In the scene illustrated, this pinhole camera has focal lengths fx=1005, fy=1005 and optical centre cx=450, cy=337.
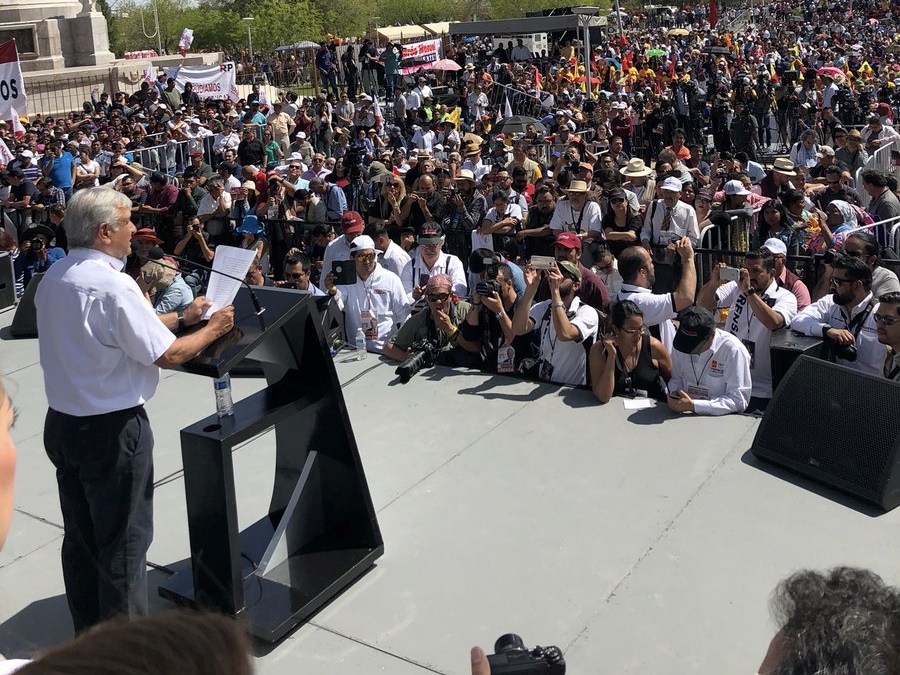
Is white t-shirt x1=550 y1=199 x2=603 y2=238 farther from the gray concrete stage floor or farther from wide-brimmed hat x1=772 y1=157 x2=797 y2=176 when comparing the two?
the gray concrete stage floor

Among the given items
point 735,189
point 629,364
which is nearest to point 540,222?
point 735,189

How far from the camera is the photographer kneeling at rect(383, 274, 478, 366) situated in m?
7.30

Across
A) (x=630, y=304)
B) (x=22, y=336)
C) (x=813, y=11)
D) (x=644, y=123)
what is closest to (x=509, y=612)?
(x=630, y=304)

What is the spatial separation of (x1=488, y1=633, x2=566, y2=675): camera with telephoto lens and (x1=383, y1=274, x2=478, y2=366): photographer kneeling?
14.5 ft

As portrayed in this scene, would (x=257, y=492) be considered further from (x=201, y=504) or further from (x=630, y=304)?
(x=630, y=304)

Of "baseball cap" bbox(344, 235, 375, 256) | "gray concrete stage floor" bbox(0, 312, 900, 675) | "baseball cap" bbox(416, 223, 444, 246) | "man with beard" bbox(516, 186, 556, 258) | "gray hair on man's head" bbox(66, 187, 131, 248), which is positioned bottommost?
"gray concrete stage floor" bbox(0, 312, 900, 675)

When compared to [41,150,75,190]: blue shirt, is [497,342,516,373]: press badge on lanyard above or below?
below

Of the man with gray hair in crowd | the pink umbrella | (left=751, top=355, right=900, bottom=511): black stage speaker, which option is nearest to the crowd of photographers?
the man with gray hair in crowd

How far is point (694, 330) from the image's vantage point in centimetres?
593

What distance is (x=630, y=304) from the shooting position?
6172 mm

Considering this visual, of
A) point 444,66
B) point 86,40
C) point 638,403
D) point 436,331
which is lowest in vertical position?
point 638,403

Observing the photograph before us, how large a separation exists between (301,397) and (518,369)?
2725 millimetres

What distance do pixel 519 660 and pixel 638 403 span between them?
→ 362 centimetres

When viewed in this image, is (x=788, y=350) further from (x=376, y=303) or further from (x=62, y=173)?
(x=62, y=173)
